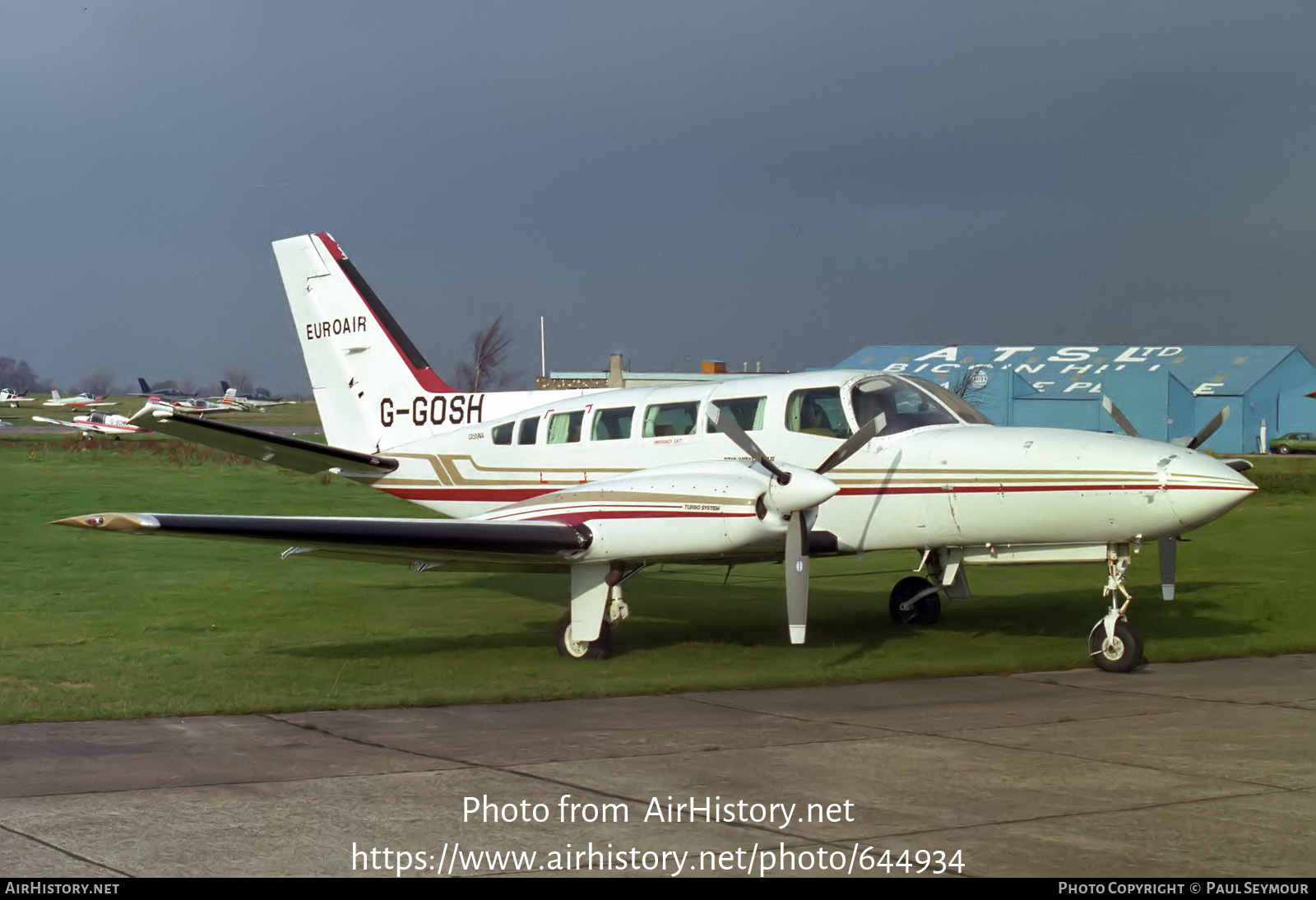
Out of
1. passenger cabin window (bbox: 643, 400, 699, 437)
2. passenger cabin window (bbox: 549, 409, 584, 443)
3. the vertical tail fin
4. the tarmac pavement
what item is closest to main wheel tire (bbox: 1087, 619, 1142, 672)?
the tarmac pavement

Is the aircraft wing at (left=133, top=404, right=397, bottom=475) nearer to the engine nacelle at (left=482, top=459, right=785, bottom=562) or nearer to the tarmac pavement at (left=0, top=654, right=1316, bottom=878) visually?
the engine nacelle at (left=482, top=459, right=785, bottom=562)

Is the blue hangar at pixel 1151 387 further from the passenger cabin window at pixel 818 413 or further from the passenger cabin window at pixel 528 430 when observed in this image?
the passenger cabin window at pixel 818 413

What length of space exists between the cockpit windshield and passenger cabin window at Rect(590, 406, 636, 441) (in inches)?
103

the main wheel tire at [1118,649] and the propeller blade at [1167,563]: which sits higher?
the propeller blade at [1167,563]

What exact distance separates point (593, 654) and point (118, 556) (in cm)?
1116

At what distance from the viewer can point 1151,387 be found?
2447 inches

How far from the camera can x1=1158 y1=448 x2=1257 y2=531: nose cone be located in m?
10.2

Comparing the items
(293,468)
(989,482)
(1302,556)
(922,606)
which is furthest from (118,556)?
(1302,556)

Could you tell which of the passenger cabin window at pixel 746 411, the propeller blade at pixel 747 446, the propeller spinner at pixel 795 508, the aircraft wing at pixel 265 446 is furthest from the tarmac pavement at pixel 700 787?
the aircraft wing at pixel 265 446

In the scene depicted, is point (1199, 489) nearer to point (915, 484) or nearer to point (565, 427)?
point (915, 484)

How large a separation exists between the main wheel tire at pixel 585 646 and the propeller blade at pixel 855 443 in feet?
8.15

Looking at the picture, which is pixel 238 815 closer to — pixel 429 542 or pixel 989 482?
pixel 429 542

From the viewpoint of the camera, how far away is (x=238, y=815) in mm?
6387

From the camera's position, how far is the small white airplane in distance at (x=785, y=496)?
35.0ft
